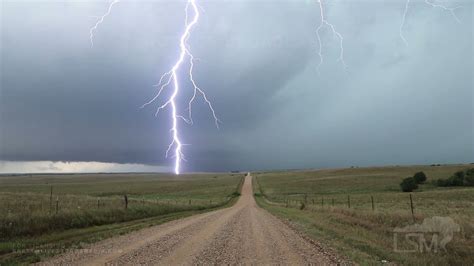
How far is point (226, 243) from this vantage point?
480 inches

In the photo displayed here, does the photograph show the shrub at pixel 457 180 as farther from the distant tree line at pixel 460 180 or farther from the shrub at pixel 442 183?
the shrub at pixel 442 183

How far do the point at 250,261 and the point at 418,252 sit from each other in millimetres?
4919

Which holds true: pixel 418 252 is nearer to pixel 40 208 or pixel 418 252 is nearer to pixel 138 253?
pixel 138 253

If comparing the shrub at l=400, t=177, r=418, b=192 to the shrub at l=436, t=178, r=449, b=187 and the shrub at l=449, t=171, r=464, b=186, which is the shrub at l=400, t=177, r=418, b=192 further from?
the shrub at l=449, t=171, r=464, b=186

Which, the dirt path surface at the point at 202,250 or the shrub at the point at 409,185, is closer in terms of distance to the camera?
the dirt path surface at the point at 202,250

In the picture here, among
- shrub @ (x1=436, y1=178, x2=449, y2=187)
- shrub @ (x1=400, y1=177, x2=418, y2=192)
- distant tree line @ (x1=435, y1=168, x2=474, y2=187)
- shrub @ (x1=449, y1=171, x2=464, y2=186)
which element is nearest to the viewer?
shrub @ (x1=400, y1=177, x2=418, y2=192)

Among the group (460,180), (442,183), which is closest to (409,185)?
(442,183)

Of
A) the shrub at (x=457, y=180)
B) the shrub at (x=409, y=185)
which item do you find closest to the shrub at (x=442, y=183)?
the shrub at (x=457, y=180)

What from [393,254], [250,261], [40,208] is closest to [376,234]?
[393,254]

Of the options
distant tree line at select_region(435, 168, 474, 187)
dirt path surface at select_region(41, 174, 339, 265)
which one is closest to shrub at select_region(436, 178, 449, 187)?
distant tree line at select_region(435, 168, 474, 187)

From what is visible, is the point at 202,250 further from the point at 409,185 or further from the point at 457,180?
the point at 457,180

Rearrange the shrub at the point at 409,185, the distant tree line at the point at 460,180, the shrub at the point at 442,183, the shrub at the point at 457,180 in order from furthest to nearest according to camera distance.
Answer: the shrub at the point at 442,183 < the shrub at the point at 457,180 < the distant tree line at the point at 460,180 < the shrub at the point at 409,185

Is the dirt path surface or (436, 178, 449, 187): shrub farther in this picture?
(436, 178, 449, 187): shrub

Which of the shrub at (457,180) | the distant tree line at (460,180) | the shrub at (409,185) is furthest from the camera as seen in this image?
the shrub at (457,180)
